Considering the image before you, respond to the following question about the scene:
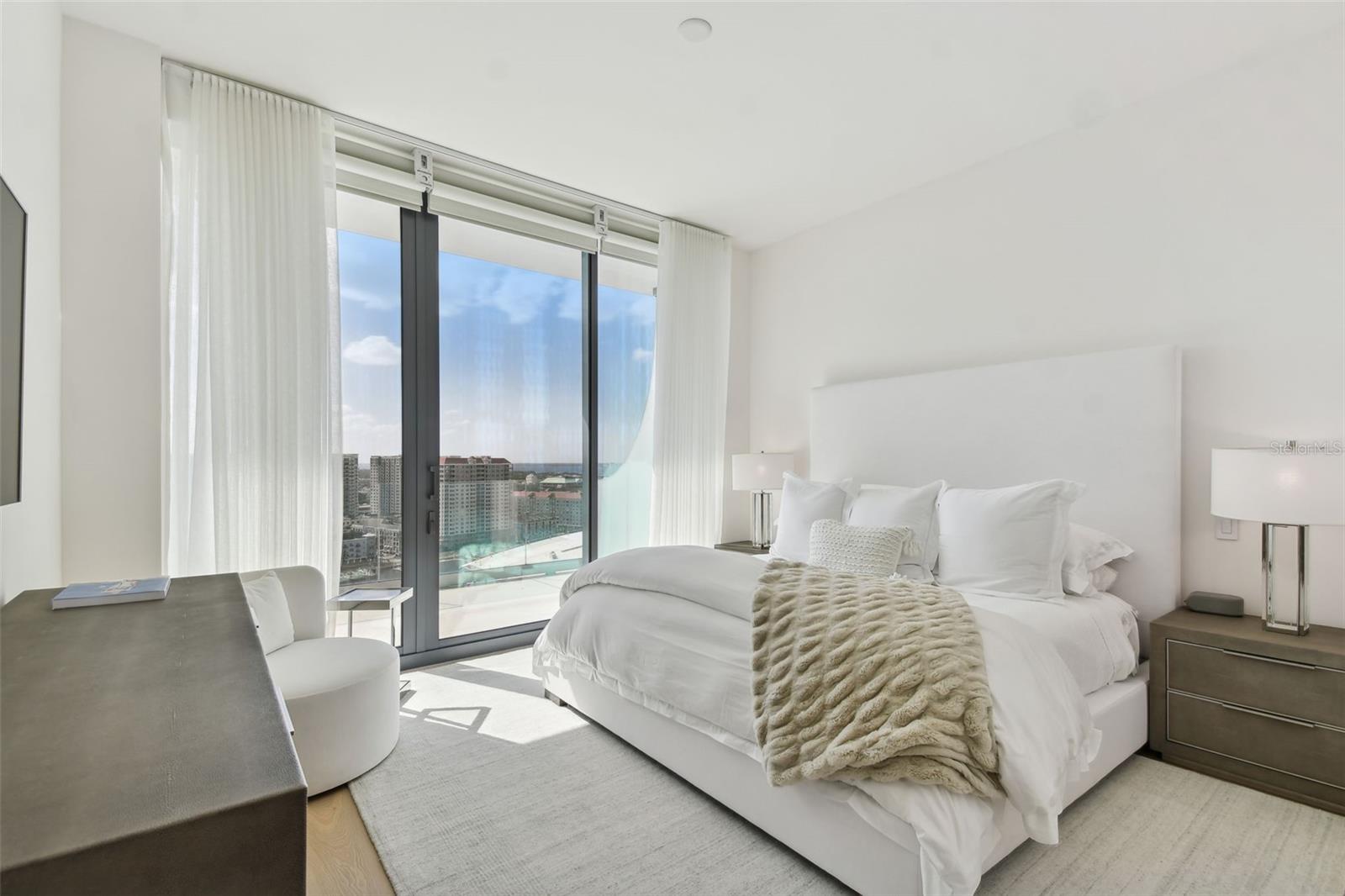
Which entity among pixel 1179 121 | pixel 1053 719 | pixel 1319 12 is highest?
pixel 1319 12

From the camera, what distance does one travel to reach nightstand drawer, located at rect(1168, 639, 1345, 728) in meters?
2.05

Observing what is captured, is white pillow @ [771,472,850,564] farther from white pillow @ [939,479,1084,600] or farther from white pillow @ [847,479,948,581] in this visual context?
white pillow @ [939,479,1084,600]

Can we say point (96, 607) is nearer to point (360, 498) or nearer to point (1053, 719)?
point (360, 498)

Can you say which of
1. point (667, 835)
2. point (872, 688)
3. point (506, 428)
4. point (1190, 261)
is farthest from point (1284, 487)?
point (506, 428)

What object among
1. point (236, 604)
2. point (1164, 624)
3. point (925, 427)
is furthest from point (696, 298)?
point (236, 604)

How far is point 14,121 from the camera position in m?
1.67

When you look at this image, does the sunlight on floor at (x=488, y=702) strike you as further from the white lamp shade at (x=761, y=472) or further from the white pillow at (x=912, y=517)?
the white lamp shade at (x=761, y=472)

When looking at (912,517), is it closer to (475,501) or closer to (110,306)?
(475,501)

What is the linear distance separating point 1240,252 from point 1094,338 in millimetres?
595

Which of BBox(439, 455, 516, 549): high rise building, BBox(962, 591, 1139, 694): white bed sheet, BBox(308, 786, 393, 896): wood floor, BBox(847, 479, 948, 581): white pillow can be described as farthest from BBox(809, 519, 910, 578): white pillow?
BBox(308, 786, 393, 896): wood floor

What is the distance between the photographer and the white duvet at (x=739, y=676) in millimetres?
1446

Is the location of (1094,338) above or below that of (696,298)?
below

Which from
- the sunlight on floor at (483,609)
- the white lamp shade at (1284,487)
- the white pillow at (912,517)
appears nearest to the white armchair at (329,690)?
the sunlight on floor at (483,609)

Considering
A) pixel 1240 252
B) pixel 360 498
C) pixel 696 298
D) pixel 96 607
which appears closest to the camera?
pixel 96 607
